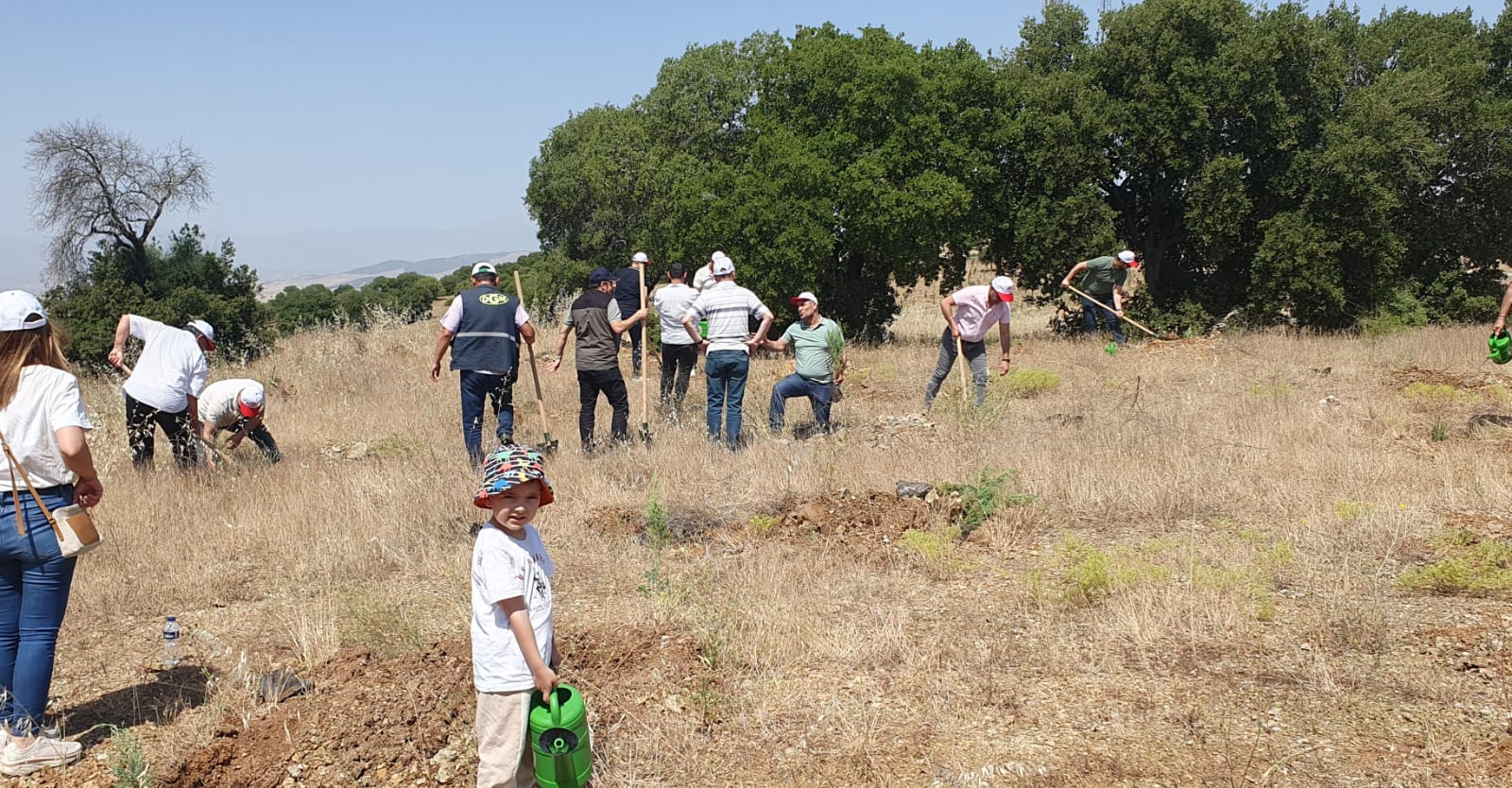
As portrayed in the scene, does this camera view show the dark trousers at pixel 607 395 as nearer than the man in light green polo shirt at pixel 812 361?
Yes

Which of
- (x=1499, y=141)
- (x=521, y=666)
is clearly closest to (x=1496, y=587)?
(x=521, y=666)

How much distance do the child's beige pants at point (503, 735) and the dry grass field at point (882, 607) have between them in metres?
0.51

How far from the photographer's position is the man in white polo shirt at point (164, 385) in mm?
7727

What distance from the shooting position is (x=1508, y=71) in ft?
57.7

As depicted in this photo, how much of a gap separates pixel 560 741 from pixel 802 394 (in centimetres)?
606

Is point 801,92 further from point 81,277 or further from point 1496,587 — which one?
point 81,277

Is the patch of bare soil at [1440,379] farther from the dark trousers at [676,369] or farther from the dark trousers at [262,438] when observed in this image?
the dark trousers at [262,438]

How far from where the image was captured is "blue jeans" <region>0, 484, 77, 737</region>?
3846 millimetres

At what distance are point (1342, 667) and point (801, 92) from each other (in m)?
14.6

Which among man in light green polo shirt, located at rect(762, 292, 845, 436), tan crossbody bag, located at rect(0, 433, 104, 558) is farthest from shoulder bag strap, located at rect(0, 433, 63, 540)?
man in light green polo shirt, located at rect(762, 292, 845, 436)

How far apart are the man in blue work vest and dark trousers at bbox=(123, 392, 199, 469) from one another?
189cm

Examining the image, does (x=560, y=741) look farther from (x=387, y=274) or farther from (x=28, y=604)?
(x=387, y=274)

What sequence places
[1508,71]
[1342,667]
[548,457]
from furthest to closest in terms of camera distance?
[1508,71]
[548,457]
[1342,667]

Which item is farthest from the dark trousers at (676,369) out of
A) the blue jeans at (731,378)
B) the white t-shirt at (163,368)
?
the white t-shirt at (163,368)
